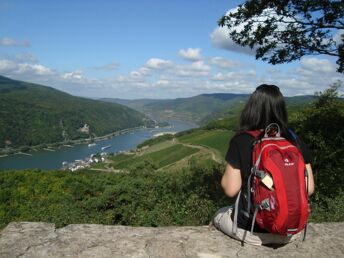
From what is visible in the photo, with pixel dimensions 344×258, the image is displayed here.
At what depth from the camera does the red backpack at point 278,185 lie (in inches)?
111

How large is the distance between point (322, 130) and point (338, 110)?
115 cm

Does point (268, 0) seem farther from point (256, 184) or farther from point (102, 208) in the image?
point (102, 208)

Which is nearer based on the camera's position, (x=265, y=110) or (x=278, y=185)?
(x=278, y=185)

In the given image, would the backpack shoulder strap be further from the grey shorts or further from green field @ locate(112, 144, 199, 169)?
green field @ locate(112, 144, 199, 169)

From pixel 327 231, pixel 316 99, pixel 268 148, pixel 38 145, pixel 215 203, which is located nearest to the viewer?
pixel 268 148

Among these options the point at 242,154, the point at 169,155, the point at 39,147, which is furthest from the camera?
the point at 39,147

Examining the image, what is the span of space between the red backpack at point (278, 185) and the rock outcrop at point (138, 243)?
513 mm

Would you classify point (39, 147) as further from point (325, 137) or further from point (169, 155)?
point (325, 137)

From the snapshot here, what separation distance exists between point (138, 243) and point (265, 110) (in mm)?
1762

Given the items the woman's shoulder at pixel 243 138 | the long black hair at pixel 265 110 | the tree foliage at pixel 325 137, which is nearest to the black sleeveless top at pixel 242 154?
the woman's shoulder at pixel 243 138

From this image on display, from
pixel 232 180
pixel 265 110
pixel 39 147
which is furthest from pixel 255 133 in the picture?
pixel 39 147

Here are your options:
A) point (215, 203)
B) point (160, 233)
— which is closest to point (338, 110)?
point (215, 203)

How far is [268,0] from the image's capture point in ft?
24.6

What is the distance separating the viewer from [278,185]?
279 centimetres
